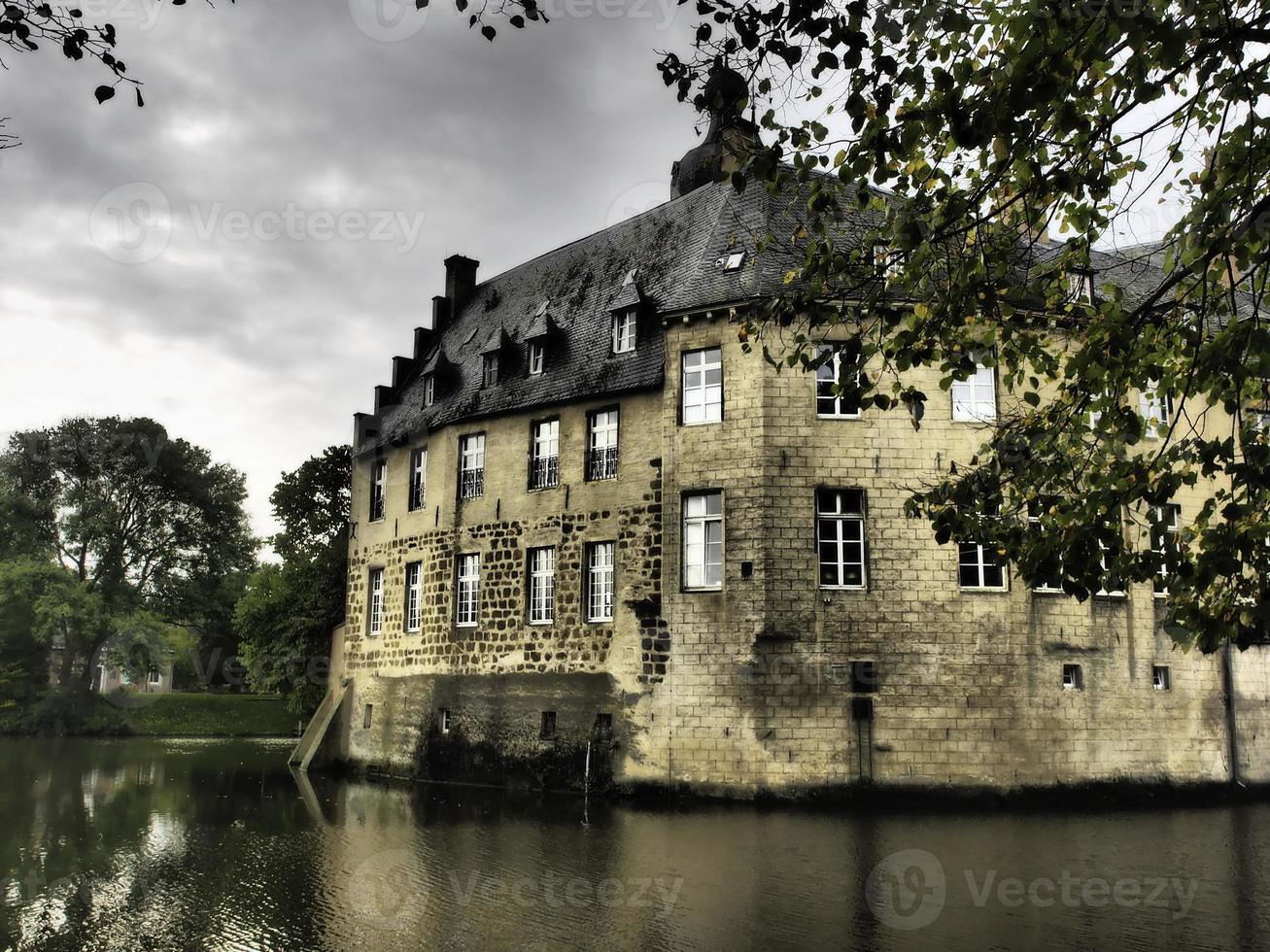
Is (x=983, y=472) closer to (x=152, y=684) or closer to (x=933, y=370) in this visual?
(x=933, y=370)

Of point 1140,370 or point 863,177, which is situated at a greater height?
point 863,177

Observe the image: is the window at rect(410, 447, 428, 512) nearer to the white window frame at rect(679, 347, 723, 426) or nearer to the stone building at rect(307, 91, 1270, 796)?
the stone building at rect(307, 91, 1270, 796)

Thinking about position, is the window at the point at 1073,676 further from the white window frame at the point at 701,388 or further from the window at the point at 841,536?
the white window frame at the point at 701,388

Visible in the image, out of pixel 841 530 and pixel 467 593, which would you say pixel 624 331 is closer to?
pixel 841 530

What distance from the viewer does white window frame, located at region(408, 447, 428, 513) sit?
2472 cm

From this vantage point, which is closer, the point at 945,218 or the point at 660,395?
the point at 945,218

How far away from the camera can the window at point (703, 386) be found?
61.5ft

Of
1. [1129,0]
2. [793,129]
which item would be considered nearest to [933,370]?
[793,129]

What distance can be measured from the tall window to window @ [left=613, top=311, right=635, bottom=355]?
9108mm

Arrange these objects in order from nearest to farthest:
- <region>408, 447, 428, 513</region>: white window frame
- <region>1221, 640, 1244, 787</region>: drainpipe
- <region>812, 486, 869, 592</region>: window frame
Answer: <region>812, 486, 869, 592</region>: window frame < <region>1221, 640, 1244, 787</region>: drainpipe < <region>408, 447, 428, 513</region>: white window frame

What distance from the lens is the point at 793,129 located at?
726cm

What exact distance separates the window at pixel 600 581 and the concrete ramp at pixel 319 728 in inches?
365

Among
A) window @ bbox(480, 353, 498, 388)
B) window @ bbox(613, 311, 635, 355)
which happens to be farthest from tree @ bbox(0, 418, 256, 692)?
window @ bbox(613, 311, 635, 355)

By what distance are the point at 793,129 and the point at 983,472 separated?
2758 mm
